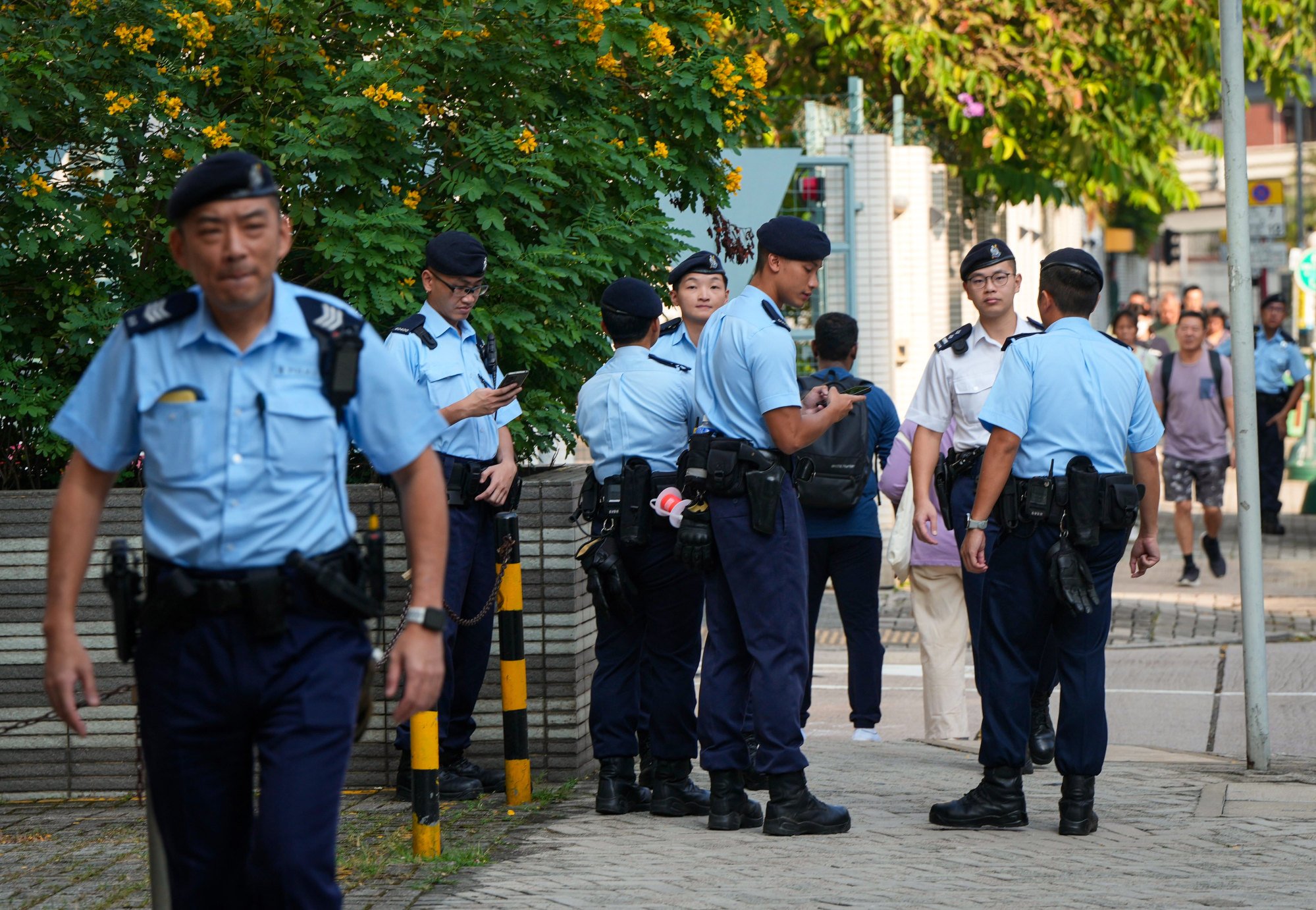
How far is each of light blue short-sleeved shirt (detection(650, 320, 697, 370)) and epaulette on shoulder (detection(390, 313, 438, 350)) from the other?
94cm

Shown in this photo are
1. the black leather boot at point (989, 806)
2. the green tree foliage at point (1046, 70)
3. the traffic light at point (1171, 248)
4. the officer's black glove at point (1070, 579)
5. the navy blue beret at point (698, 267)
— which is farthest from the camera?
the traffic light at point (1171, 248)

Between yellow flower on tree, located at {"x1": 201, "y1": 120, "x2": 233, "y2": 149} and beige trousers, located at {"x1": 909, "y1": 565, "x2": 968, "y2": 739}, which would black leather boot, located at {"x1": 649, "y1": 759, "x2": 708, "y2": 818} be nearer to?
beige trousers, located at {"x1": 909, "y1": 565, "x2": 968, "y2": 739}

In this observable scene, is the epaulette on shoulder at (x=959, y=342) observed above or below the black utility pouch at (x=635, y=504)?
above

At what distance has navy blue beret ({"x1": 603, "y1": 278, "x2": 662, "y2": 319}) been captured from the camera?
6.38 meters

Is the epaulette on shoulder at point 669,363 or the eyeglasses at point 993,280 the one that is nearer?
the epaulette on shoulder at point 669,363

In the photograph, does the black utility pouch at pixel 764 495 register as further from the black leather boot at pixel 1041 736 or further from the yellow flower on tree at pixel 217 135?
the yellow flower on tree at pixel 217 135

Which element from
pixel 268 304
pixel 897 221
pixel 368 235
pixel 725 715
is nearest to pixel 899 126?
pixel 897 221

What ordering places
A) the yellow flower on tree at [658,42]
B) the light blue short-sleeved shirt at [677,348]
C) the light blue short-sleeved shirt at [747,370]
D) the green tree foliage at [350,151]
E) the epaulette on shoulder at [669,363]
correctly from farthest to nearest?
the yellow flower on tree at [658,42], the light blue short-sleeved shirt at [677,348], the green tree foliage at [350,151], the epaulette on shoulder at [669,363], the light blue short-sleeved shirt at [747,370]

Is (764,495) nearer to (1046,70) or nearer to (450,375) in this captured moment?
(450,375)

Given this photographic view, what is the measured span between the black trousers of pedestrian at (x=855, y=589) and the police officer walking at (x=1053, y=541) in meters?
1.63

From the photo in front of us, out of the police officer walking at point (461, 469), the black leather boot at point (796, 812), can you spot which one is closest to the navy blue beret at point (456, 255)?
the police officer walking at point (461, 469)

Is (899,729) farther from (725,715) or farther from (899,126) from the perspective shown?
(899,126)

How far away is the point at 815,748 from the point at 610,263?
2.29 m

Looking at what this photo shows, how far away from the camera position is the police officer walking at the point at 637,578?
20.2ft
